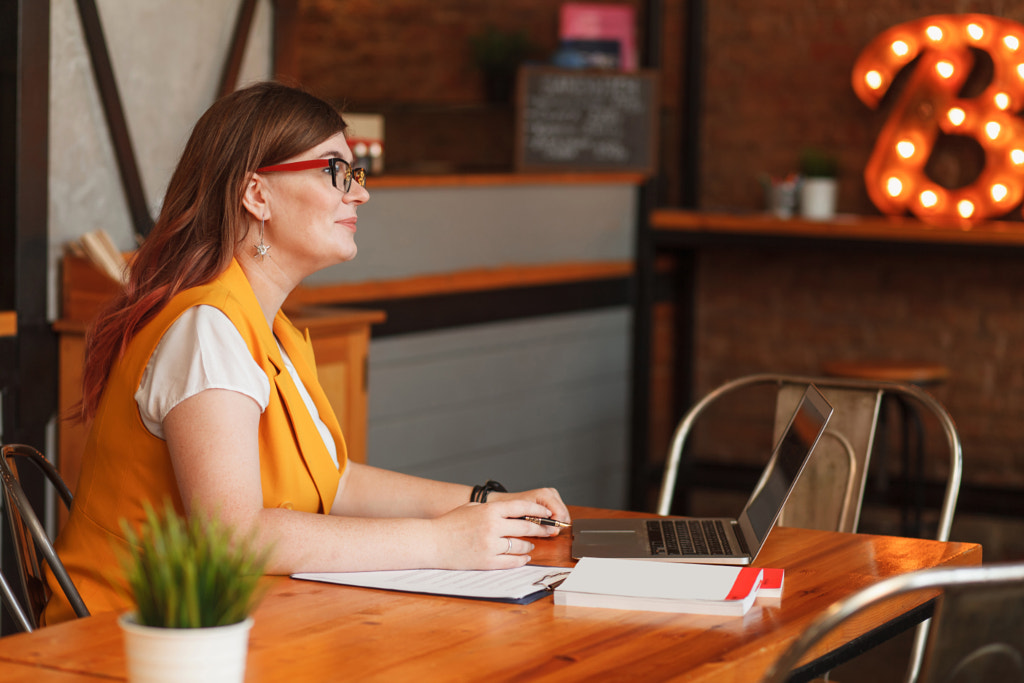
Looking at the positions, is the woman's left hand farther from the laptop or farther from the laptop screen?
the laptop screen

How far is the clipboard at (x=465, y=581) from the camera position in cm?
167

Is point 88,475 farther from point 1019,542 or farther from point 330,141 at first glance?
point 1019,542

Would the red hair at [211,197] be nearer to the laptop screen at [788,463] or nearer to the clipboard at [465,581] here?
the clipboard at [465,581]

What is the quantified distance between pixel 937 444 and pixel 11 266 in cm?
390

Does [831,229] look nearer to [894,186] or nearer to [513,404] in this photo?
[894,186]

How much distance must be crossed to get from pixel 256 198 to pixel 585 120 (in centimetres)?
363

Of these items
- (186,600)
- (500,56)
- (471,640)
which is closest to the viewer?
(186,600)

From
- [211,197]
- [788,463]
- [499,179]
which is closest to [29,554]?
[211,197]

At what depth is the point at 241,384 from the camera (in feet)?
5.75

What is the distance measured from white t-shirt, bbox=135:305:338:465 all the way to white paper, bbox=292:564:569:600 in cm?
26

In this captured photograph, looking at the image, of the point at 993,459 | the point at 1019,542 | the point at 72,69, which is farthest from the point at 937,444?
the point at 72,69

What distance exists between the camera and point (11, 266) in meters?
3.32

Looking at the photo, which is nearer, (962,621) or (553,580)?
(962,621)

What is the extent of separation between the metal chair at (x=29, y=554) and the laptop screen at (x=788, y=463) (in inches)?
36.6
